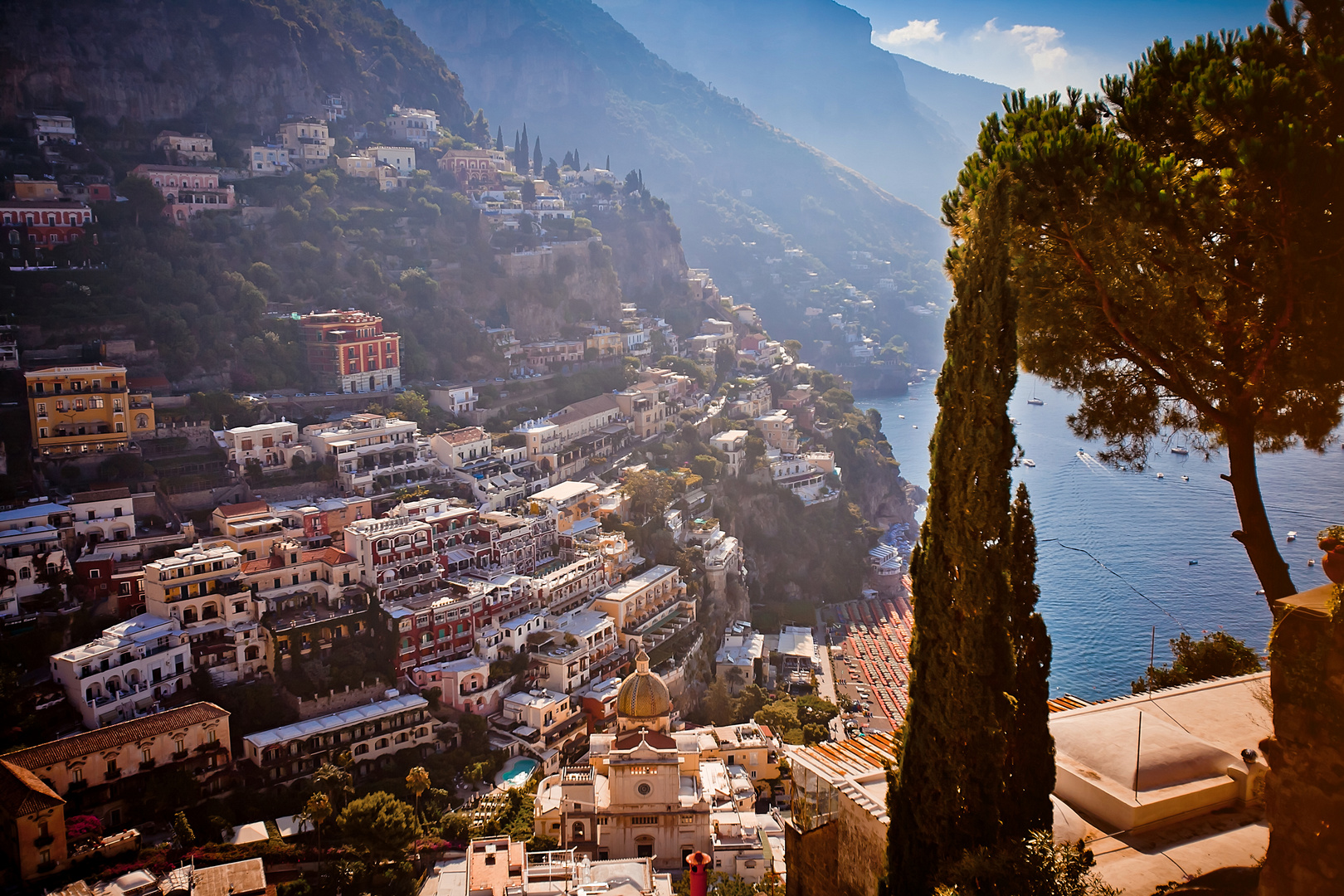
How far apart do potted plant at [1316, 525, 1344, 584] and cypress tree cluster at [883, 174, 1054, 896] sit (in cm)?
145

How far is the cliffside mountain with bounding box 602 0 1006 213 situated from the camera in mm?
127750

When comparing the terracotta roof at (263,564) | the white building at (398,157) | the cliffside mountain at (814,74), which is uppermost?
the cliffside mountain at (814,74)

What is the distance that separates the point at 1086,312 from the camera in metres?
6.10

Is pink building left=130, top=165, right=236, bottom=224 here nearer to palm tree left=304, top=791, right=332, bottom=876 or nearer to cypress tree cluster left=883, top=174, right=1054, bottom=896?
palm tree left=304, top=791, right=332, bottom=876

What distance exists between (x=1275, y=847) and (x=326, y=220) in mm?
36654

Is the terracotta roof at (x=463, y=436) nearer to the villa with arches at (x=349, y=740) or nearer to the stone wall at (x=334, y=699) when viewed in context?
the stone wall at (x=334, y=699)

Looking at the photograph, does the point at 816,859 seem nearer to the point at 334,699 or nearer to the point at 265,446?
the point at 334,699

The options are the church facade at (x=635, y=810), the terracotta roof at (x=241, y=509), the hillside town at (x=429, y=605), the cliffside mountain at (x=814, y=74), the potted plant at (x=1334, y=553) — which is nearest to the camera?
the potted plant at (x=1334, y=553)

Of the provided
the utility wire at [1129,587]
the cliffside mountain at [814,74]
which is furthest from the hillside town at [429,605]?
the cliffside mountain at [814,74]

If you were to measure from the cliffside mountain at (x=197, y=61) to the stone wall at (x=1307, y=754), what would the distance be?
131ft

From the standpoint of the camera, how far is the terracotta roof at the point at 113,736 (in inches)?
531

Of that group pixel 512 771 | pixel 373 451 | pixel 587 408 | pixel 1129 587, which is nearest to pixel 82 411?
pixel 373 451

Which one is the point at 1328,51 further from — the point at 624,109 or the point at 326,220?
the point at 624,109

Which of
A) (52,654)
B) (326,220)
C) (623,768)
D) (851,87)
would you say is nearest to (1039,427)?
(326,220)
